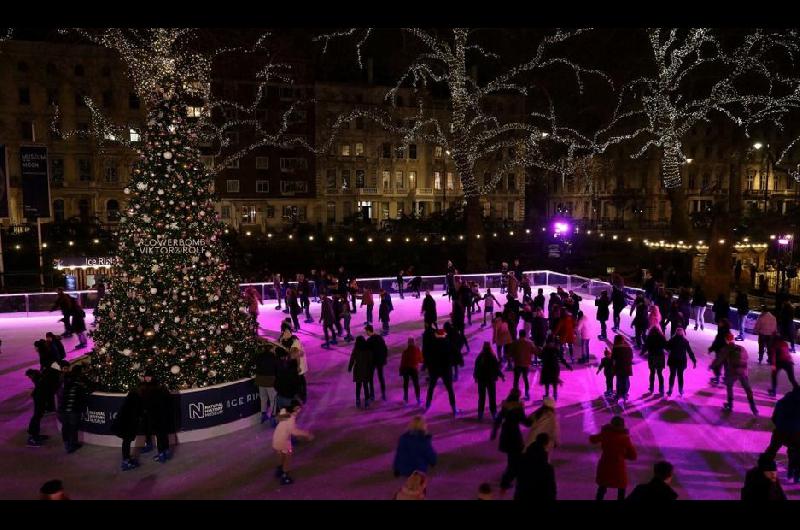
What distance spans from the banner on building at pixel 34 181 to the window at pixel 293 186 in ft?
90.5

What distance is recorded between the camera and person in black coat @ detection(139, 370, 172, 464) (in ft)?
29.7

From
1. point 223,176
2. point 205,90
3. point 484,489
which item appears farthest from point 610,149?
point 484,489

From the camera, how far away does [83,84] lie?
4325cm

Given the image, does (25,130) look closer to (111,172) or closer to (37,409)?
(111,172)

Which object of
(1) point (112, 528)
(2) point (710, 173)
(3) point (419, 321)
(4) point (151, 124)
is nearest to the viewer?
(1) point (112, 528)

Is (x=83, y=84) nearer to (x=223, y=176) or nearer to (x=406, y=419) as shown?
(x=223, y=176)

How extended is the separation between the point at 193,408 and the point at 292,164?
135 ft

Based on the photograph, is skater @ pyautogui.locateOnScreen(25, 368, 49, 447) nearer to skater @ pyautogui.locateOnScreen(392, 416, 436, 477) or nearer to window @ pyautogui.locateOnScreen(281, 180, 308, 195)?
skater @ pyautogui.locateOnScreen(392, 416, 436, 477)

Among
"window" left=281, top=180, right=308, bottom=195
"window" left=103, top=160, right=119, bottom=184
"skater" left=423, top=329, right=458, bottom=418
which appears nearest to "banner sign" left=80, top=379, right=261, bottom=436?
"skater" left=423, top=329, right=458, bottom=418

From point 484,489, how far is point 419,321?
13.7 m

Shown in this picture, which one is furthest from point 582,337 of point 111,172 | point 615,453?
point 111,172

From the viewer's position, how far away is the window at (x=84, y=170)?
44219 millimetres

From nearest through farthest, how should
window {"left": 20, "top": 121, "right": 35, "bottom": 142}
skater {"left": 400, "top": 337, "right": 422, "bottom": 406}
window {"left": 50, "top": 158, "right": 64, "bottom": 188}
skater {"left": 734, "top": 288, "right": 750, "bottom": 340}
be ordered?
skater {"left": 400, "top": 337, "right": 422, "bottom": 406}, skater {"left": 734, "top": 288, "right": 750, "bottom": 340}, window {"left": 20, "top": 121, "right": 35, "bottom": 142}, window {"left": 50, "top": 158, "right": 64, "bottom": 188}

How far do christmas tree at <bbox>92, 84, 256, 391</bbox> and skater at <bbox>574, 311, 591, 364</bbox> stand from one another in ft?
24.2
